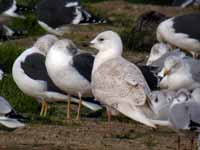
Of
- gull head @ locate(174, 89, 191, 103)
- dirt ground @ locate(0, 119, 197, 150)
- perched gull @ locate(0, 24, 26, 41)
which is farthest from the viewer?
perched gull @ locate(0, 24, 26, 41)

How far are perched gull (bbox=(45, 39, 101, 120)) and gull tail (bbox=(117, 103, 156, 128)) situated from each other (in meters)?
0.98

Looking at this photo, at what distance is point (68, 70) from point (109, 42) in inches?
25.3

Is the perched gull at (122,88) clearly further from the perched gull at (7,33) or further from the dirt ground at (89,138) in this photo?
the perched gull at (7,33)

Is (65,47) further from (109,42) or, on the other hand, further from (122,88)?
(122,88)

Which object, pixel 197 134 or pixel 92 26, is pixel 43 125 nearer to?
pixel 197 134

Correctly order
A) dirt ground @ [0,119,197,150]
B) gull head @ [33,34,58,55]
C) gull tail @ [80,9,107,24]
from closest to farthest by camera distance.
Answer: dirt ground @ [0,119,197,150] → gull head @ [33,34,58,55] → gull tail @ [80,9,107,24]

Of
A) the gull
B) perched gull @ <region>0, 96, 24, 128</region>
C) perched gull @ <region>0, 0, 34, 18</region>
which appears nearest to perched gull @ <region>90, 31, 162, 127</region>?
perched gull @ <region>0, 96, 24, 128</region>

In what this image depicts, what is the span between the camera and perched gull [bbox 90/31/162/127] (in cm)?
1178

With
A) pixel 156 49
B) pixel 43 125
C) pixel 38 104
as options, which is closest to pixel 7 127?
pixel 43 125

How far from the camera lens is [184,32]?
16922 mm

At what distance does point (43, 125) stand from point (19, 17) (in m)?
9.31

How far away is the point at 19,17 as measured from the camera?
2097cm

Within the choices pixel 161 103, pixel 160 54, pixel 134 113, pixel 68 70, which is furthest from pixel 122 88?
pixel 160 54

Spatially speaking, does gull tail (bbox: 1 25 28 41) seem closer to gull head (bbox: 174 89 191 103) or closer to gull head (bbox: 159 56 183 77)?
gull head (bbox: 159 56 183 77)
